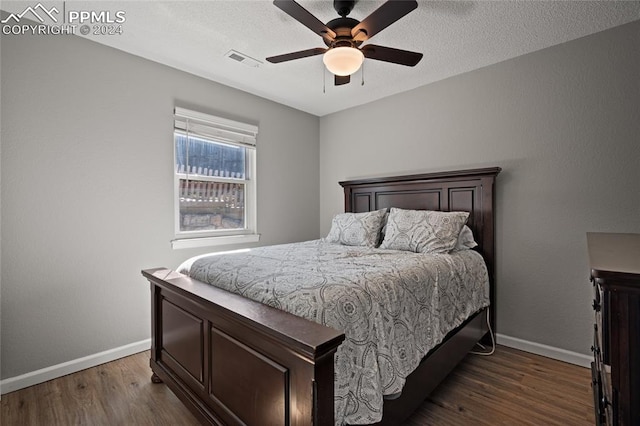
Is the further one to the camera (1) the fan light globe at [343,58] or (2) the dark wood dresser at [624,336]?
(1) the fan light globe at [343,58]

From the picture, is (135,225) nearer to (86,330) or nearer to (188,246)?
(188,246)

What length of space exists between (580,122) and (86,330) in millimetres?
4137

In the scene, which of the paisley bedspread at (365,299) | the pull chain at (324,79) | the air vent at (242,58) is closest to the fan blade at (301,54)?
the air vent at (242,58)

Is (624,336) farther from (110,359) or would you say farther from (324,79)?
(110,359)

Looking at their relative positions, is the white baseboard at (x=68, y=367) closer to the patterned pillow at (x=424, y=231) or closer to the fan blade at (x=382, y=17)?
the patterned pillow at (x=424, y=231)

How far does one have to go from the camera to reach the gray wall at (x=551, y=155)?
222cm

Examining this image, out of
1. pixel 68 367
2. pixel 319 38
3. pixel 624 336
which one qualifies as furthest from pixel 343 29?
pixel 68 367

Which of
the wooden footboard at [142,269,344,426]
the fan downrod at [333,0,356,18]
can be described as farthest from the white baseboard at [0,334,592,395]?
the fan downrod at [333,0,356,18]

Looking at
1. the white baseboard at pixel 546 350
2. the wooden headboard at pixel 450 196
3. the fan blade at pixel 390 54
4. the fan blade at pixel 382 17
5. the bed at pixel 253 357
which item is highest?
the fan blade at pixel 382 17

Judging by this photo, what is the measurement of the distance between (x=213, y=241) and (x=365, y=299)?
2.18 meters

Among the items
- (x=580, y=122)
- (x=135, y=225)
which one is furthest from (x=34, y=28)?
(x=580, y=122)

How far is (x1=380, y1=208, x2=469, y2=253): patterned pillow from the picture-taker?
8.09 feet

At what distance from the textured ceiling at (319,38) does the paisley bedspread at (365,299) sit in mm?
1657

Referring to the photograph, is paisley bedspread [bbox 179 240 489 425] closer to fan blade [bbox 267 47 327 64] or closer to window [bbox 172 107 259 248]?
window [bbox 172 107 259 248]
